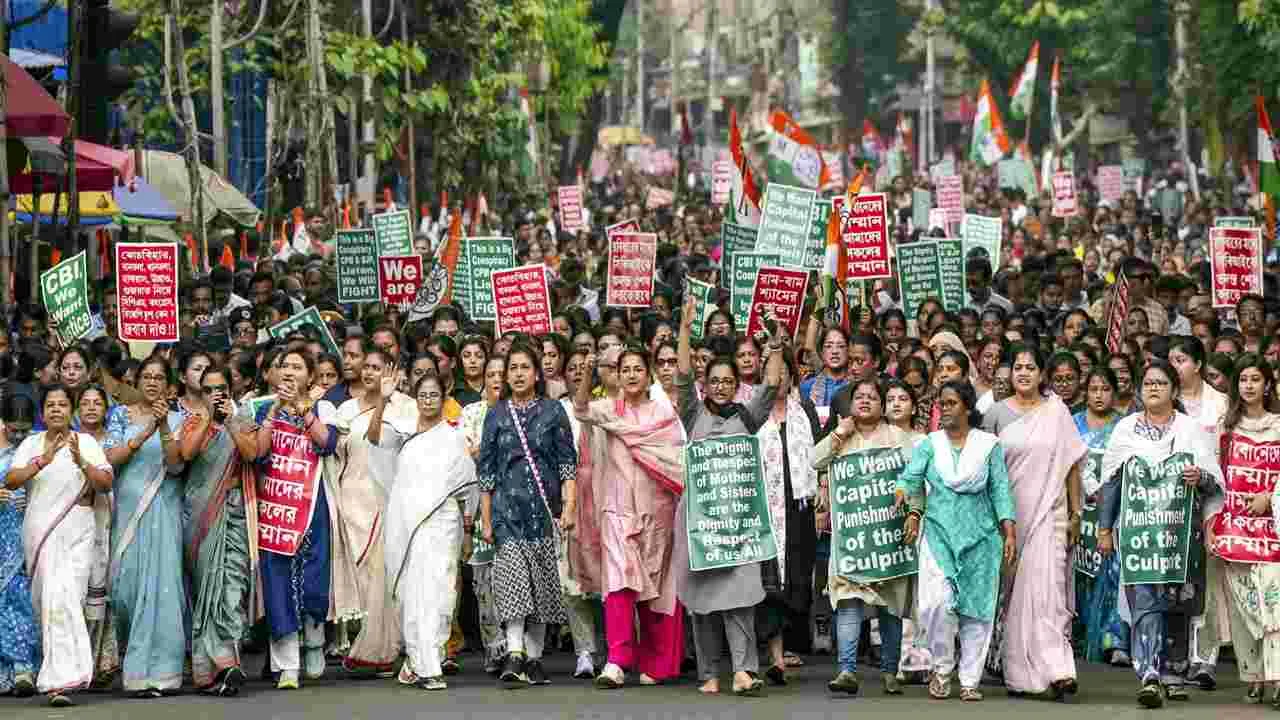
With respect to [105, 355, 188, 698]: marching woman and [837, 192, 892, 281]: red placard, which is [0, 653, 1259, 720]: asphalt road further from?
[837, 192, 892, 281]: red placard

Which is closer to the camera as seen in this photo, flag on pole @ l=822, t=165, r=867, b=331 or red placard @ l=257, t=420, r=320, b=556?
red placard @ l=257, t=420, r=320, b=556

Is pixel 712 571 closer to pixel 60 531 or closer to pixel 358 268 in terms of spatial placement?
pixel 60 531

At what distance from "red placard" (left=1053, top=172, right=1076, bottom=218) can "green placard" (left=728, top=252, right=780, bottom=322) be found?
1413 centimetres

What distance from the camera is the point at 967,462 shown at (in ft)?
40.8

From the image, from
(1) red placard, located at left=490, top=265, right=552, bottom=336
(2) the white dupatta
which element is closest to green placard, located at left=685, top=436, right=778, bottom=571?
(2) the white dupatta

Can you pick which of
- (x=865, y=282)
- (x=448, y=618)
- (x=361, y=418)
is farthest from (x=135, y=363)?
(x=865, y=282)

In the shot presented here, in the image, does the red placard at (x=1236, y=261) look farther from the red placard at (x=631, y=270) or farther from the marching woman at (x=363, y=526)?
the marching woman at (x=363, y=526)

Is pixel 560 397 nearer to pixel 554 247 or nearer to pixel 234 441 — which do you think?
pixel 234 441

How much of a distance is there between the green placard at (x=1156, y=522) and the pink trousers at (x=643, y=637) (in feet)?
6.88

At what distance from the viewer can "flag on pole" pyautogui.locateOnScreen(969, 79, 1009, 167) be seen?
136 ft

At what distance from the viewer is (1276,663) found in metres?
12.1

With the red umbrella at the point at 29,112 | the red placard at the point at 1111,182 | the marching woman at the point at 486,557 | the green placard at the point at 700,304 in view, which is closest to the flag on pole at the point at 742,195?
the green placard at the point at 700,304

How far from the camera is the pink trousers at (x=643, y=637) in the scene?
42.4 ft

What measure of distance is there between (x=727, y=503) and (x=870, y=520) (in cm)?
63
